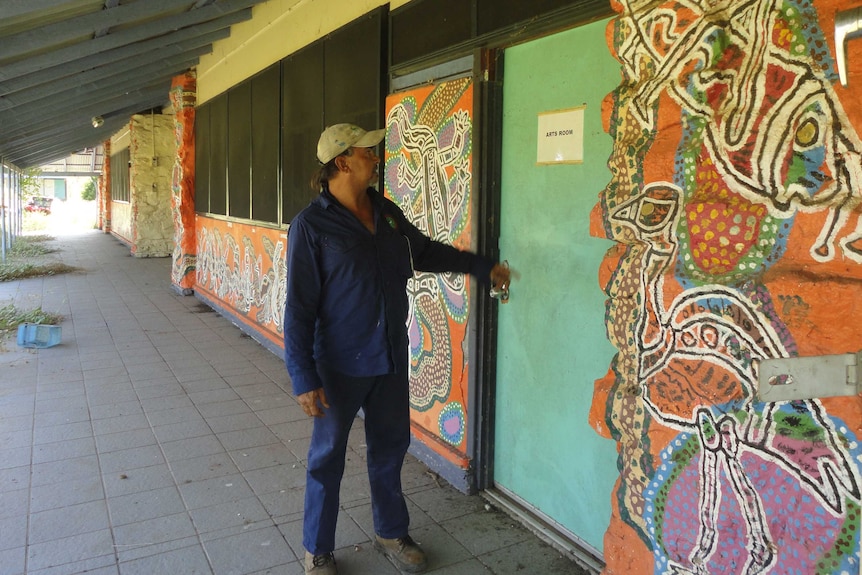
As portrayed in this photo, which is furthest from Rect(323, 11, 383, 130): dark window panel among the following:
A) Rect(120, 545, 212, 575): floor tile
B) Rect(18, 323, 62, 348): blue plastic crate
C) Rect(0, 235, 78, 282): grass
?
Rect(0, 235, 78, 282): grass

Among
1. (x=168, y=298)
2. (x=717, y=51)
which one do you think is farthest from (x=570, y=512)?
(x=168, y=298)

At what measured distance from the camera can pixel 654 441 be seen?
2260 millimetres

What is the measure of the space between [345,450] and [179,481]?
152cm

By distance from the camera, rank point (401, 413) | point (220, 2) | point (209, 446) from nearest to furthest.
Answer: point (401, 413) → point (209, 446) → point (220, 2)

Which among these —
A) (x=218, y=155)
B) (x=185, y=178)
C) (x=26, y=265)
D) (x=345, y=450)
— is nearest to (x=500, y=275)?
(x=345, y=450)

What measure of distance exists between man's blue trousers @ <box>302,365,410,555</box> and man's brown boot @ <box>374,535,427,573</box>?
0.11 ft

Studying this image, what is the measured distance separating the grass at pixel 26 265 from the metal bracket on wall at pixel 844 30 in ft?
46.3

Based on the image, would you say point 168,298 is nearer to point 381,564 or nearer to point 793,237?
point 381,564

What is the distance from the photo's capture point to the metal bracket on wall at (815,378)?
1.63 m

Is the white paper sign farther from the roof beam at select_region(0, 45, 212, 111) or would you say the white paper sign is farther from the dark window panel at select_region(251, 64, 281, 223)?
the roof beam at select_region(0, 45, 212, 111)

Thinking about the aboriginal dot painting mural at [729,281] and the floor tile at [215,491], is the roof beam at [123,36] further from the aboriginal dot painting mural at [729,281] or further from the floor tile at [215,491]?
the aboriginal dot painting mural at [729,281]

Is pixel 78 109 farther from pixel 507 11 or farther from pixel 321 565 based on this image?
pixel 321 565

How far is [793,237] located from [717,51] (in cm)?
61

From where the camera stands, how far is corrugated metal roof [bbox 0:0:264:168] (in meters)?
5.48
